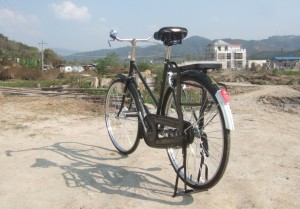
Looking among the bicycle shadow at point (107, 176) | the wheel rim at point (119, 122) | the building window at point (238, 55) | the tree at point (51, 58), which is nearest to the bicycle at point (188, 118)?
the bicycle shadow at point (107, 176)

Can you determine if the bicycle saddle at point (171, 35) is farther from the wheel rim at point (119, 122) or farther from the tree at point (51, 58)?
the tree at point (51, 58)

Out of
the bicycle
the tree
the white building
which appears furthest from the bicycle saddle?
the white building

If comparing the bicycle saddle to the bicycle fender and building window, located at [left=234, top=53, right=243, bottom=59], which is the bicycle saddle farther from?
building window, located at [left=234, top=53, right=243, bottom=59]

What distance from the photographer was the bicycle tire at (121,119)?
15.1 ft

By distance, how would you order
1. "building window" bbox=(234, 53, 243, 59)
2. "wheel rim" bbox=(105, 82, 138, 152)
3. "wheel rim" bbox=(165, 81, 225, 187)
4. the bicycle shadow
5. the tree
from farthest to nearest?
1. "building window" bbox=(234, 53, 243, 59)
2. the tree
3. "wheel rim" bbox=(105, 82, 138, 152)
4. the bicycle shadow
5. "wheel rim" bbox=(165, 81, 225, 187)

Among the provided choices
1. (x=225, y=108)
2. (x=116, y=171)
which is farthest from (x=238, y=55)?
(x=225, y=108)

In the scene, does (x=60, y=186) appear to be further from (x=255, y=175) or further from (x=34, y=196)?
(x=255, y=175)

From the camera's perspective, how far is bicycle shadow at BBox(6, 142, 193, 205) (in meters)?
3.36

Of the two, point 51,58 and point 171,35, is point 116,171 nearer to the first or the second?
point 171,35

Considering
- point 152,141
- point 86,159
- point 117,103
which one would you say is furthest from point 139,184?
point 117,103

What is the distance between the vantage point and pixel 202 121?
10.7ft

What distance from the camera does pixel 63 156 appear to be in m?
4.59

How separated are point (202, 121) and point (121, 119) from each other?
1918 millimetres

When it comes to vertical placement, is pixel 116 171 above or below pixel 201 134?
below
